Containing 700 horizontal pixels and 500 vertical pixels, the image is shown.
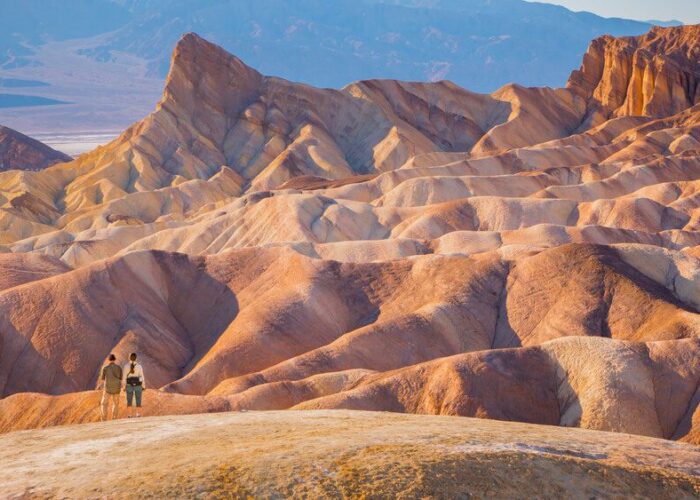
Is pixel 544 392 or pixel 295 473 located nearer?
pixel 295 473

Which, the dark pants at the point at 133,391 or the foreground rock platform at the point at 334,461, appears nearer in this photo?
the foreground rock platform at the point at 334,461

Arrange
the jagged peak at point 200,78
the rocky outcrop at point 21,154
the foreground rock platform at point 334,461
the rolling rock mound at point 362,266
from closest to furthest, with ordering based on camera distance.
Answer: the foreground rock platform at point 334,461, the rolling rock mound at point 362,266, the jagged peak at point 200,78, the rocky outcrop at point 21,154

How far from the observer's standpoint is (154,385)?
50969 millimetres

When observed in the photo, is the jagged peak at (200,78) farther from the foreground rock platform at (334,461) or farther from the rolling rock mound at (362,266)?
the foreground rock platform at (334,461)

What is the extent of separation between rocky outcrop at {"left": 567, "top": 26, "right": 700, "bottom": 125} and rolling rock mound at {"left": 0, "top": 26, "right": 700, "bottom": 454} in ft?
1.41

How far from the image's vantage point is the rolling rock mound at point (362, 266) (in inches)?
1628

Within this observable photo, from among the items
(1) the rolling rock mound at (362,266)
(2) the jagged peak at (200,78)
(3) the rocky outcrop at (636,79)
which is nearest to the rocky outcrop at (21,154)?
(1) the rolling rock mound at (362,266)

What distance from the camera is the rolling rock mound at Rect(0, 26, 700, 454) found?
4134 centimetres

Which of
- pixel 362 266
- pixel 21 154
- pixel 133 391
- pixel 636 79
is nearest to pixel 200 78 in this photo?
pixel 21 154

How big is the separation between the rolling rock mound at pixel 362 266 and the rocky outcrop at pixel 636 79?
43 centimetres

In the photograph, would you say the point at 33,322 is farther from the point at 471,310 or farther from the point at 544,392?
the point at 544,392

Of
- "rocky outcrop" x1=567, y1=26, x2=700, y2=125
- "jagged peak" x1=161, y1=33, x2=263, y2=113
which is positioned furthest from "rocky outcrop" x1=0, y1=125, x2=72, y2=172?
"rocky outcrop" x1=567, y1=26, x2=700, y2=125

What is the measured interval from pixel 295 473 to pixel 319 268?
39.9 meters

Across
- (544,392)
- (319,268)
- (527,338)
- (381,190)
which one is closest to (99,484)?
(544,392)
